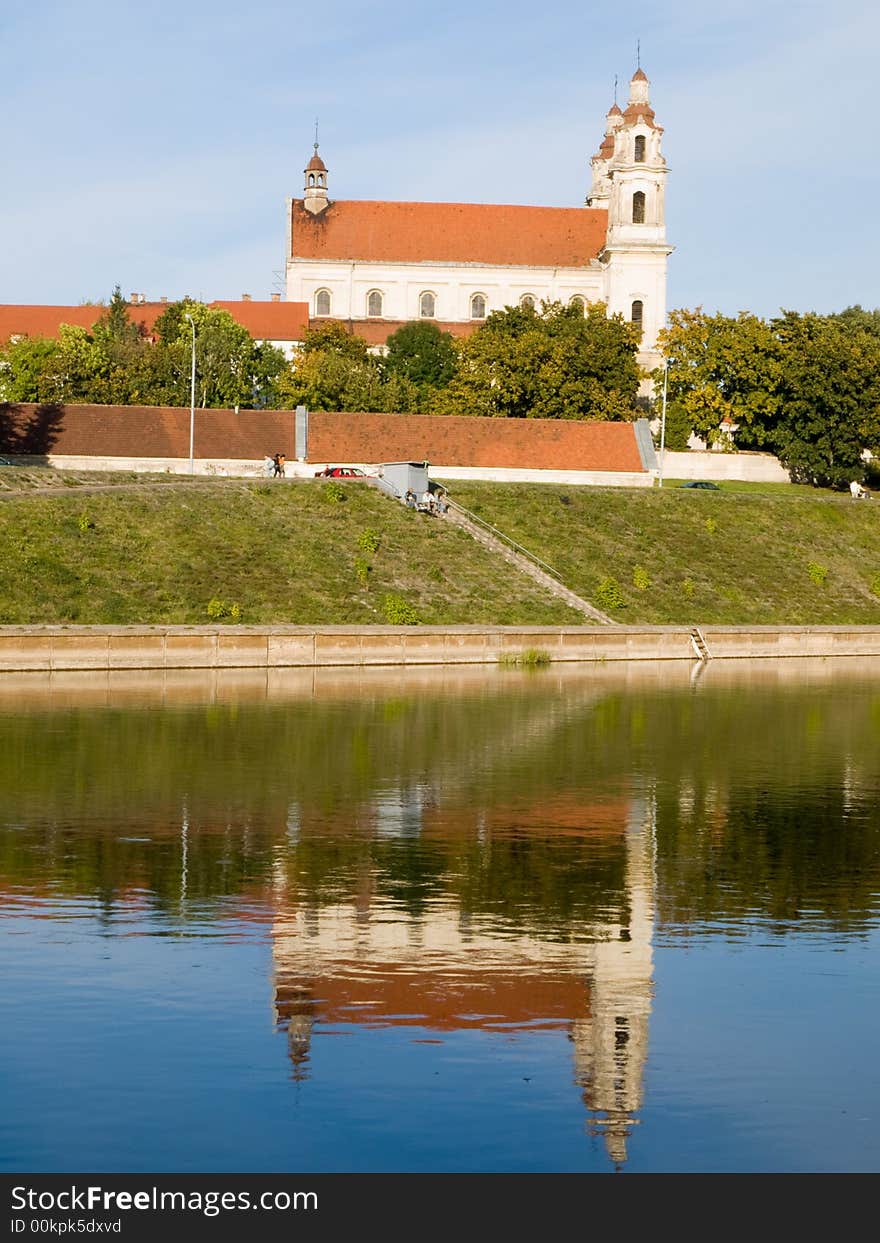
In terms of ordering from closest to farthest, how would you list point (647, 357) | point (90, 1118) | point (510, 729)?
point (90, 1118) < point (510, 729) < point (647, 357)

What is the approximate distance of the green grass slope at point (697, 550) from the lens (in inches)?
2522

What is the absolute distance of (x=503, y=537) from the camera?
2603 inches

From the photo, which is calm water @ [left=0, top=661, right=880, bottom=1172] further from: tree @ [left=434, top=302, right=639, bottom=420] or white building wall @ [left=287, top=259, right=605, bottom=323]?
white building wall @ [left=287, top=259, right=605, bottom=323]

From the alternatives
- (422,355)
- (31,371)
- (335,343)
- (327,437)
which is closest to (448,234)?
(422,355)

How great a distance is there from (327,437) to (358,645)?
3119 centimetres

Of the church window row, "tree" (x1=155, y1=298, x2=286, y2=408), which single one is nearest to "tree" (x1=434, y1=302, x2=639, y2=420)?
"tree" (x1=155, y1=298, x2=286, y2=408)

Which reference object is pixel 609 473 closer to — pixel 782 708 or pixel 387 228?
pixel 782 708

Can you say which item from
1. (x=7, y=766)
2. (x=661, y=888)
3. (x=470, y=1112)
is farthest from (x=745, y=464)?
(x=470, y=1112)

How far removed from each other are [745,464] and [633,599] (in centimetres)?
3238

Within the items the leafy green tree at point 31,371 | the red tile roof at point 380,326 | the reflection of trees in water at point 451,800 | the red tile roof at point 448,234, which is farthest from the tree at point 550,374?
the reflection of trees in water at point 451,800

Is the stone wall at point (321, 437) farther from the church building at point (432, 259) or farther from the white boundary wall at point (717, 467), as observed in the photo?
the church building at point (432, 259)

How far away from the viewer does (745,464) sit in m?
92.8

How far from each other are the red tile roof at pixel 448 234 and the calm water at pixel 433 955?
337ft

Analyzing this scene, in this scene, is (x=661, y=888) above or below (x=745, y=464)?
below
